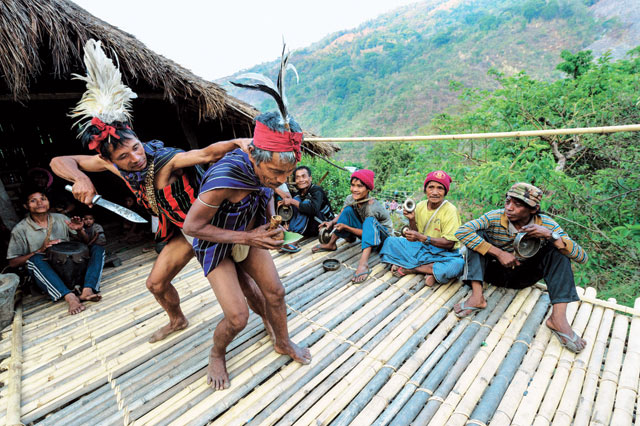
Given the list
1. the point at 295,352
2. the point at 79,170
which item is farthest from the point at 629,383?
the point at 79,170

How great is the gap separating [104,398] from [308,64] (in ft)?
240

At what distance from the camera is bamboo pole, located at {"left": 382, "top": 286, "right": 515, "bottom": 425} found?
70.6 inches

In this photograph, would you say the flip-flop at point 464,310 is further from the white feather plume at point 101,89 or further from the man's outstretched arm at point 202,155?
the white feather plume at point 101,89

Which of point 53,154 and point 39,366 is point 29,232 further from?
point 53,154

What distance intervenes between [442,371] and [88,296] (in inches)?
126

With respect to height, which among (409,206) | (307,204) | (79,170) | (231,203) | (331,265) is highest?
(79,170)

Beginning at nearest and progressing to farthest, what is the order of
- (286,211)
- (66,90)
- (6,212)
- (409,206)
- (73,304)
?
(73,304), (409,206), (6,212), (286,211), (66,90)

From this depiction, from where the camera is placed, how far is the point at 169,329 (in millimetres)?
2484

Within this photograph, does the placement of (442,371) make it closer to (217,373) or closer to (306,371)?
(306,371)

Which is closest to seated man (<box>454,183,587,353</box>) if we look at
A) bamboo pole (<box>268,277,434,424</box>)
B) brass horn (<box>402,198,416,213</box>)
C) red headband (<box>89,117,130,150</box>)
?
bamboo pole (<box>268,277,434,424</box>)

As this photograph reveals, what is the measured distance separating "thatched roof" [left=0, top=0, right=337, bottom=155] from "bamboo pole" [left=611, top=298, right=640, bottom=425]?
431 cm

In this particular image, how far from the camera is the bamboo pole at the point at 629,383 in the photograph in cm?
173

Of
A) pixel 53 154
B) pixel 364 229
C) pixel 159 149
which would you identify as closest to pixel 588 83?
pixel 364 229

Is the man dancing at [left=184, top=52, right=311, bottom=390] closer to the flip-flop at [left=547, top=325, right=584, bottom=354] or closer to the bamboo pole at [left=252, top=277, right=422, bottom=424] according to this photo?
the bamboo pole at [left=252, top=277, right=422, bottom=424]
